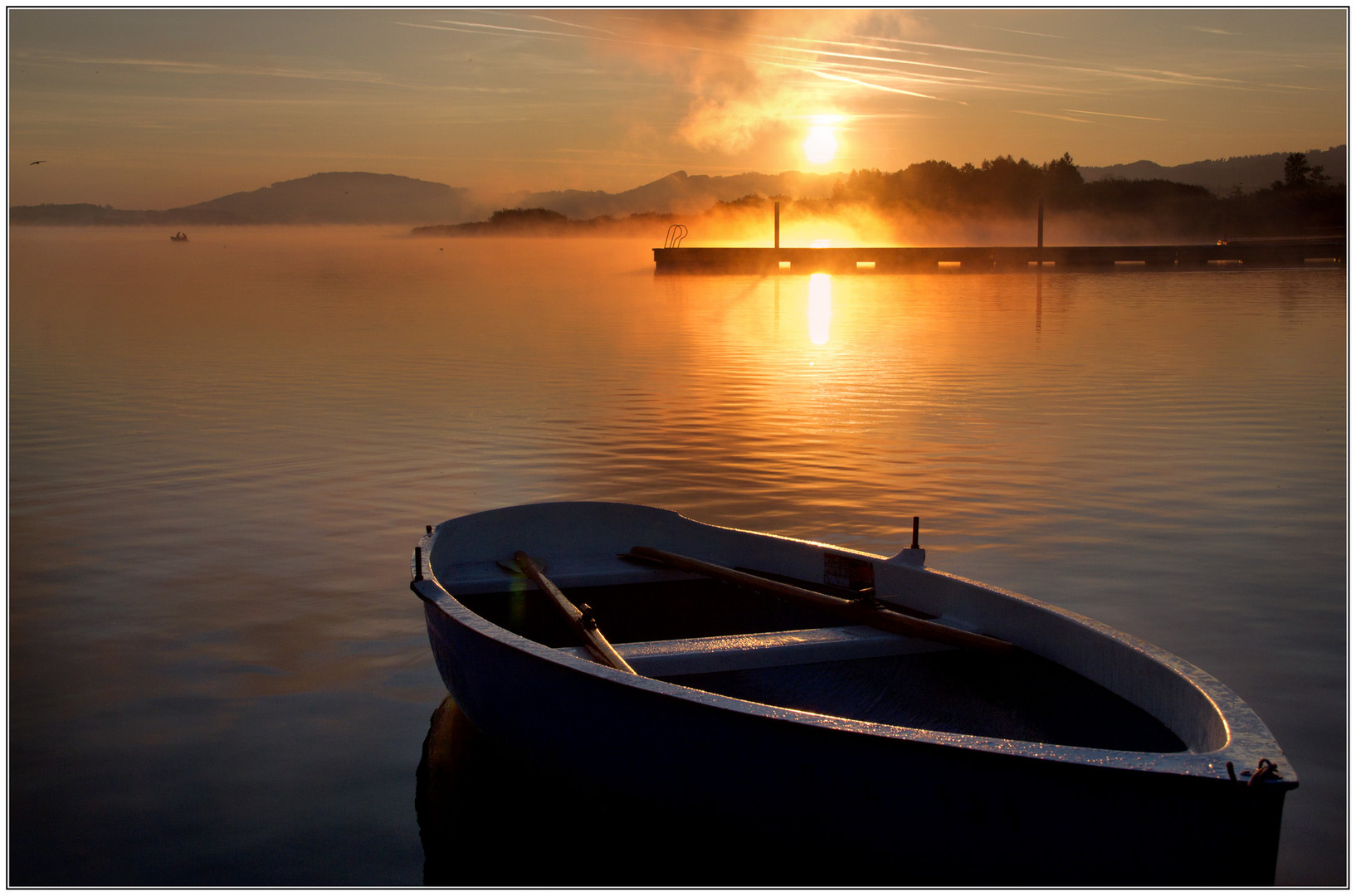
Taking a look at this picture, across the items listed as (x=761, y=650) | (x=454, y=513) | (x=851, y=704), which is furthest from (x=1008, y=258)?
(x=761, y=650)

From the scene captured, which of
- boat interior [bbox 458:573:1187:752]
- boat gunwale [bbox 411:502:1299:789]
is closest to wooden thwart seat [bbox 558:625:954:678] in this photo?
boat interior [bbox 458:573:1187:752]

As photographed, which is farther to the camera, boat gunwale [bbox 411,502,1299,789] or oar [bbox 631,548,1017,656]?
oar [bbox 631,548,1017,656]

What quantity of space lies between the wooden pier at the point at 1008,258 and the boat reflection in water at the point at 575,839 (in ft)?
223

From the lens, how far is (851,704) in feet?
18.5

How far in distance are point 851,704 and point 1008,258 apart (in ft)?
235

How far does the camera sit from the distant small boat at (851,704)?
365 cm

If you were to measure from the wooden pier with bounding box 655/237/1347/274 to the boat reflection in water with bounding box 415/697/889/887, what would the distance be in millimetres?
67826

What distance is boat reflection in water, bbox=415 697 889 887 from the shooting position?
421 centimetres

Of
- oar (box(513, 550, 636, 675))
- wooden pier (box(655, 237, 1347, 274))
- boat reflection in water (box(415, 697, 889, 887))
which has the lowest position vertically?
boat reflection in water (box(415, 697, 889, 887))

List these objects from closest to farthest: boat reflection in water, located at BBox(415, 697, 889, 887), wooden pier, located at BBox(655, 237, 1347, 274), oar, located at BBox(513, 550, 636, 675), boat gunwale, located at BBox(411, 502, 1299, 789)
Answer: boat gunwale, located at BBox(411, 502, 1299, 789) < boat reflection in water, located at BBox(415, 697, 889, 887) < oar, located at BBox(513, 550, 636, 675) < wooden pier, located at BBox(655, 237, 1347, 274)

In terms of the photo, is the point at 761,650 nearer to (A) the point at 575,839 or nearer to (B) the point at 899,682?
(B) the point at 899,682

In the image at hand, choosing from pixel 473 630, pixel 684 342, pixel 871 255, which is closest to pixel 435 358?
pixel 684 342

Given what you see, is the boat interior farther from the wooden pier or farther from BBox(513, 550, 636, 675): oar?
the wooden pier

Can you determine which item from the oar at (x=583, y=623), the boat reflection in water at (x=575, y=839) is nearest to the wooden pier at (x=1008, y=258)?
the oar at (x=583, y=623)
